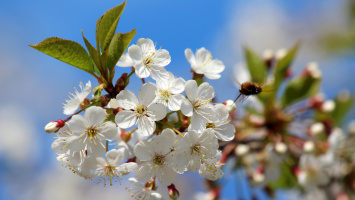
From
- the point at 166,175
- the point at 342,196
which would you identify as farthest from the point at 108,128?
the point at 342,196

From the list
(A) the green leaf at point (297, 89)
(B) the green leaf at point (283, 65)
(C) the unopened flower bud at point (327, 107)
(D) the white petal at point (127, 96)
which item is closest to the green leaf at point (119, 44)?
(D) the white petal at point (127, 96)

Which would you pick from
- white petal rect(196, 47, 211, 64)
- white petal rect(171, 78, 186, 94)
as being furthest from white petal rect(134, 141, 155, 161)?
white petal rect(196, 47, 211, 64)

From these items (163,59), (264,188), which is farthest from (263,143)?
(163,59)

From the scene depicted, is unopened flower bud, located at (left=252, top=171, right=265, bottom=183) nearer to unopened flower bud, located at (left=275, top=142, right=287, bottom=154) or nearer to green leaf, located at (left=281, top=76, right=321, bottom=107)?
unopened flower bud, located at (left=275, top=142, right=287, bottom=154)

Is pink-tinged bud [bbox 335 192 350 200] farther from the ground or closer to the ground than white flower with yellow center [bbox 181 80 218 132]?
closer to the ground

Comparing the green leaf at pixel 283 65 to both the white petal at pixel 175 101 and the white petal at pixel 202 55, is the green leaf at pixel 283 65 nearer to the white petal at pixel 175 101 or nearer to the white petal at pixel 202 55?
the white petal at pixel 202 55

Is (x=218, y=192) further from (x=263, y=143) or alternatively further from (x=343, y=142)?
(x=343, y=142)
